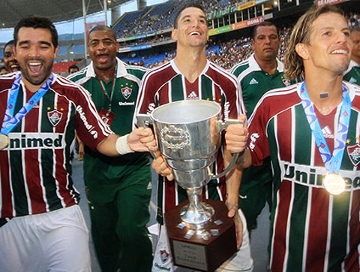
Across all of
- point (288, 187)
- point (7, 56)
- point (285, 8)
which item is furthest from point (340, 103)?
point (285, 8)

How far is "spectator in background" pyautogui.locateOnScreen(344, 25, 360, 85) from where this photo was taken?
362 centimetres

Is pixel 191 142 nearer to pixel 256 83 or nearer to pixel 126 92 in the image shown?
pixel 126 92

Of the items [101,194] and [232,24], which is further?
[232,24]

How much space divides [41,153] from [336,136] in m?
1.60

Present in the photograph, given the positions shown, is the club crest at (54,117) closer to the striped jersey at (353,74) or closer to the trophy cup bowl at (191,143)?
the trophy cup bowl at (191,143)

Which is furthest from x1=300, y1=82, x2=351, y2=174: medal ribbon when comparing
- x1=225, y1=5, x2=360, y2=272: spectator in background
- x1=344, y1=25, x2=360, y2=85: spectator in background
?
x1=344, y1=25, x2=360, y2=85: spectator in background

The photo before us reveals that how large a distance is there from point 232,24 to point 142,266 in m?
23.8

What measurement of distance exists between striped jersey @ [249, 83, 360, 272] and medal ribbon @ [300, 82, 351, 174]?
37 mm

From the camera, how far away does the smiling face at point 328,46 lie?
1.76 meters

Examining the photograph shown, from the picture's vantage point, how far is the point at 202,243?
1437 mm

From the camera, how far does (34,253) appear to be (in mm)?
2170

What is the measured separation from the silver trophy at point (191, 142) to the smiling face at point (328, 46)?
0.60 metres

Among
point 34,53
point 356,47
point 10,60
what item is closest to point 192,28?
point 34,53

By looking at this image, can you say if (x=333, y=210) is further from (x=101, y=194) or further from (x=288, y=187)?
(x=101, y=194)
